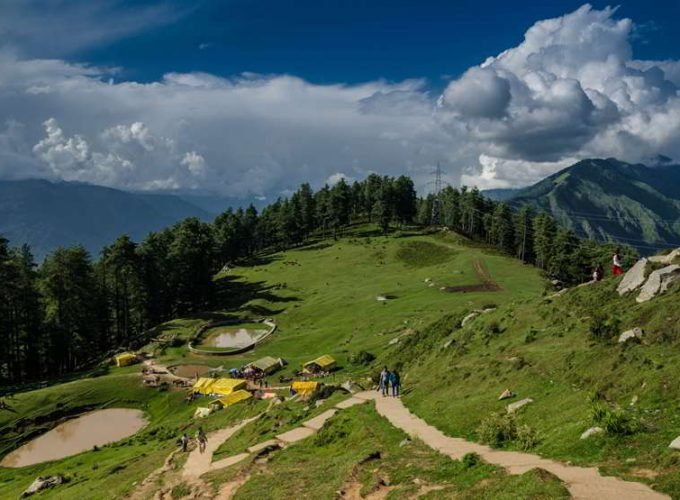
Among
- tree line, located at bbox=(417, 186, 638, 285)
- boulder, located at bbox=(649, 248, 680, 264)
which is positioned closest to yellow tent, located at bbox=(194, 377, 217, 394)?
boulder, located at bbox=(649, 248, 680, 264)

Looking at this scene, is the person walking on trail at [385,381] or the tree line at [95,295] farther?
the tree line at [95,295]

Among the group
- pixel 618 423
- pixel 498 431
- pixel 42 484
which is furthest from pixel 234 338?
pixel 618 423

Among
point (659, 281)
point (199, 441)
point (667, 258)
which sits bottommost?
point (199, 441)

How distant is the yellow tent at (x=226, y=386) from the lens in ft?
208

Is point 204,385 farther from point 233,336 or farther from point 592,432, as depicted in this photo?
point 592,432

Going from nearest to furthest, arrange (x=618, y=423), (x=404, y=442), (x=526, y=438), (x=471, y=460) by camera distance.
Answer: (x=618, y=423)
(x=471, y=460)
(x=526, y=438)
(x=404, y=442)

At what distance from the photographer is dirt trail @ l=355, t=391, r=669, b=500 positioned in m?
14.8

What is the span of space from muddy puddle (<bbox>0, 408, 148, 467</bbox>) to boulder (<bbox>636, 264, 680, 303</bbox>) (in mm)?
57645

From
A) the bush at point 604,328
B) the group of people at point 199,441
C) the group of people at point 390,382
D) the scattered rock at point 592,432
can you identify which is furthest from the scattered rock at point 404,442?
the group of people at point 199,441

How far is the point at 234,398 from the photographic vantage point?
57.0 metres

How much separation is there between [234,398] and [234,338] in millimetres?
38576

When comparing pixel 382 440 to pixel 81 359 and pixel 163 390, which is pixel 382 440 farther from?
pixel 81 359

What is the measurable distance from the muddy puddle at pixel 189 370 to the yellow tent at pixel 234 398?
20670 mm

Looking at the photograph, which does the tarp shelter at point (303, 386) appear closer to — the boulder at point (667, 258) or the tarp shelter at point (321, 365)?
the tarp shelter at point (321, 365)
